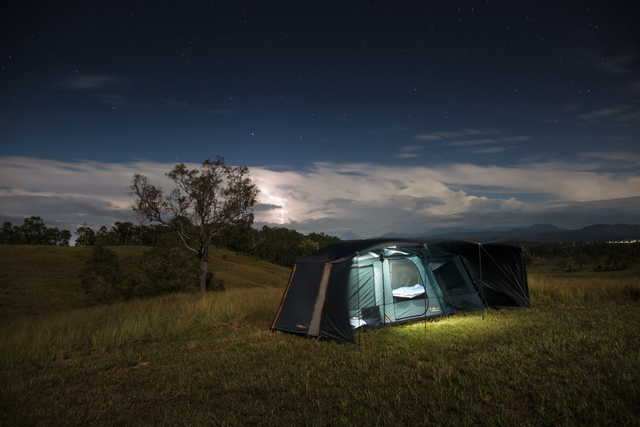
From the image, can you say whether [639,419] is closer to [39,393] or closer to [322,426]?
[322,426]

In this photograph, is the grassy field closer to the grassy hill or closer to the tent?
the tent

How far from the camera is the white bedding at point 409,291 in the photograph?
956 cm

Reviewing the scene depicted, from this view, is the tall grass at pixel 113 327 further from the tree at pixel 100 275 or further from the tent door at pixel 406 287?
the tree at pixel 100 275

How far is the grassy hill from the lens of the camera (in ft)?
95.8

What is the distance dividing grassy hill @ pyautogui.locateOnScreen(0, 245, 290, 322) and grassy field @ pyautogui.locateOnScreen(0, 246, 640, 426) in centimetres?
1943

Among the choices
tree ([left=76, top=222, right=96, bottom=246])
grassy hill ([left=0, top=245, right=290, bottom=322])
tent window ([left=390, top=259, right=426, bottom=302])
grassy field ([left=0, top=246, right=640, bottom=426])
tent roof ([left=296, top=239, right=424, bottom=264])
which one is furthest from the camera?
tree ([left=76, top=222, right=96, bottom=246])

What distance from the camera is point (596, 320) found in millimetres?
8258

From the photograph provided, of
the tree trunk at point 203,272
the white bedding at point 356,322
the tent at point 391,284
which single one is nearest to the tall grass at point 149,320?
the tent at point 391,284

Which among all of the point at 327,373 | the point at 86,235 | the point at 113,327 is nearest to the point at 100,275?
the point at 113,327

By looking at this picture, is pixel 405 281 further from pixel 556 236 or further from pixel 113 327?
pixel 556 236

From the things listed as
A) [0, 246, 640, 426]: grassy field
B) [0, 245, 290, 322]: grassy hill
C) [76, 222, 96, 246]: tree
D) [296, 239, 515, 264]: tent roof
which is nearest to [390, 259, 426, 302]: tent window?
[296, 239, 515, 264]: tent roof

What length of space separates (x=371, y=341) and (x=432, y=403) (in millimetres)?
3255

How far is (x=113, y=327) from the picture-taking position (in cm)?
861

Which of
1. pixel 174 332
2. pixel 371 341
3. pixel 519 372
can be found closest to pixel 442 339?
pixel 371 341
